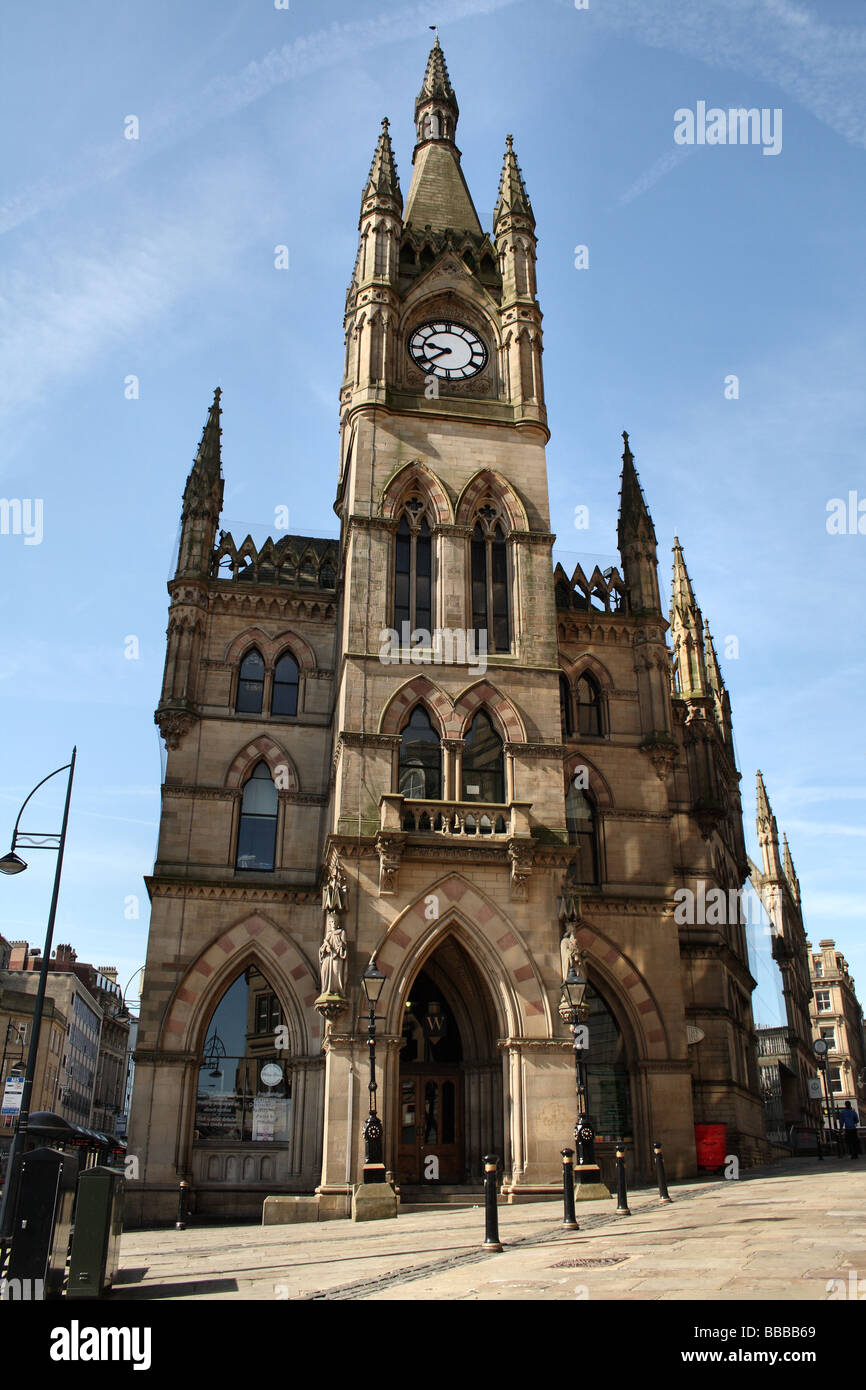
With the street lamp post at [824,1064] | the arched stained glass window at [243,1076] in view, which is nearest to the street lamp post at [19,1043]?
the arched stained glass window at [243,1076]

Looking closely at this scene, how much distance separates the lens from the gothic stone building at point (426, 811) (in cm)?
2572

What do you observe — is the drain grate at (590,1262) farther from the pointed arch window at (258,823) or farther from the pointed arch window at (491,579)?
the pointed arch window at (258,823)

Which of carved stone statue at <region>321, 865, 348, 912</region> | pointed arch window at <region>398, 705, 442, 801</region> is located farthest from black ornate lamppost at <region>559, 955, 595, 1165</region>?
pointed arch window at <region>398, 705, 442, 801</region>

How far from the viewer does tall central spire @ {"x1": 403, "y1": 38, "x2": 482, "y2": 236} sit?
3694cm

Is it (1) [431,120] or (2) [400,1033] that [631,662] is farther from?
(1) [431,120]

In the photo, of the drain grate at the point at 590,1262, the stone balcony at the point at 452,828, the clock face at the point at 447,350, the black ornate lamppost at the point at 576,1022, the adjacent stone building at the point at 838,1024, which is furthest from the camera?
the adjacent stone building at the point at 838,1024

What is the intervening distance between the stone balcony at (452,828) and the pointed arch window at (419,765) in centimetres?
93

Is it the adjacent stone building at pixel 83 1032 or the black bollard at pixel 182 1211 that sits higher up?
the adjacent stone building at pixel 83 1032

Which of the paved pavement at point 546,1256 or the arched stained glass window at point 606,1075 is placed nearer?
the paved pavement at point 546,1256

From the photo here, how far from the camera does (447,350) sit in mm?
33656

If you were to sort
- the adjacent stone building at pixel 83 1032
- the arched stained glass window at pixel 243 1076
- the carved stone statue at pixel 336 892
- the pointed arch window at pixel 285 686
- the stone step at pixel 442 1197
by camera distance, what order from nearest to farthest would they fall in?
the stone step at pixel 442 1197 → the carved stone statue at pixel 336 892 → the arched stained glass window at pixel 243 1076 → the pointed arch window at pixel 285 686 → the adjacent stone building at pixel 83 1032

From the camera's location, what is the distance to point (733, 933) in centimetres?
4206
